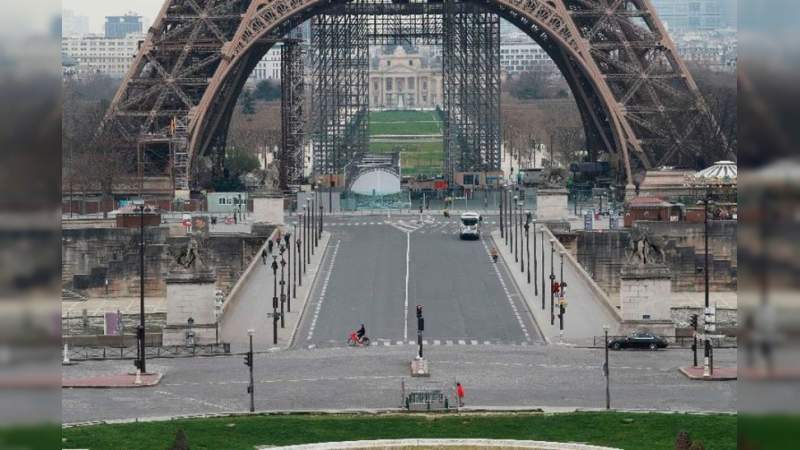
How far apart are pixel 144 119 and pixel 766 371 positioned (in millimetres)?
95588

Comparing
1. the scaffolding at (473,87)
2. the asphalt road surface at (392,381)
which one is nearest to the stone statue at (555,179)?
the scaffolding at (473,87)

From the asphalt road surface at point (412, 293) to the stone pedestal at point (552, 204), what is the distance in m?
3.37

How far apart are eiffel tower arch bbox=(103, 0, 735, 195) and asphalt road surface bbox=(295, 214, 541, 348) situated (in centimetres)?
1241

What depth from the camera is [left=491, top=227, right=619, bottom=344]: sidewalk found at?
186 ft

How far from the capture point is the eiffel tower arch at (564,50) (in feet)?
320

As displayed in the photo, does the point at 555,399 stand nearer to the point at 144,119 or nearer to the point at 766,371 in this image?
the point at 766,371

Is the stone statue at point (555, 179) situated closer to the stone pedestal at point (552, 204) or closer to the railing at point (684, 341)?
the stone pedestal at point (552, 204)

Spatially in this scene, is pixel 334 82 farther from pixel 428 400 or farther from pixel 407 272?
pixel 428 400

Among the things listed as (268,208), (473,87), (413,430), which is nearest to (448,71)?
(473,87)

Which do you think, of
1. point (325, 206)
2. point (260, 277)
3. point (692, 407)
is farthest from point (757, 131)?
point (325, 206)

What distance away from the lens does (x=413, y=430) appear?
36812 millimetres

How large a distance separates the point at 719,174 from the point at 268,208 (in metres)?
24.2

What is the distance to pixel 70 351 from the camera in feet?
176

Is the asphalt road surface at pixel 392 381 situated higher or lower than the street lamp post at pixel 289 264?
lower
